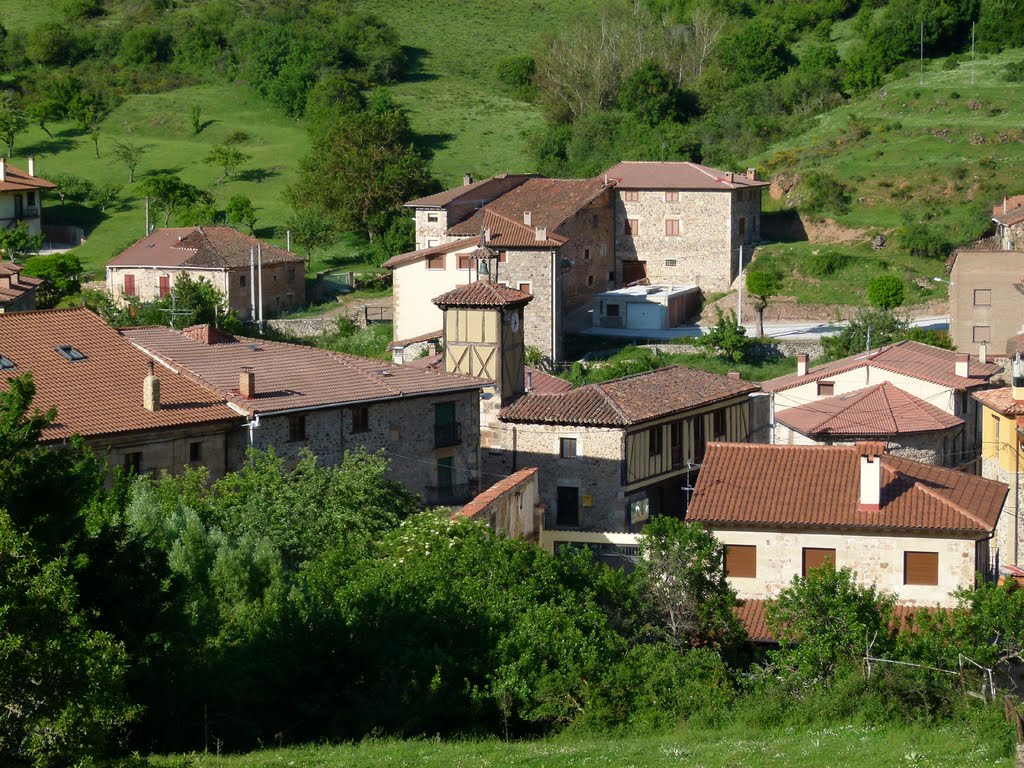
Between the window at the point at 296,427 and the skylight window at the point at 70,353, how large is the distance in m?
3.88

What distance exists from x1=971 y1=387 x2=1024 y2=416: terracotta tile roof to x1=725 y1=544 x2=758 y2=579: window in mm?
8659

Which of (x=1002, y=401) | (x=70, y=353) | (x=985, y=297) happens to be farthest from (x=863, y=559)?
(x=985, y=297)

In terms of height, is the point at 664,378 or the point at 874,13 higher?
the point at 874,13

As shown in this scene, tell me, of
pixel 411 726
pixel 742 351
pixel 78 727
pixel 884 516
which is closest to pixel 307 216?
pixel 742 351

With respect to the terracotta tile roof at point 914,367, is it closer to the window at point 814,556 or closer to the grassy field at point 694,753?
the window at point 814,556

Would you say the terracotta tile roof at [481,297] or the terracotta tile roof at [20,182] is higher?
the terracotta tile roof at [20,182]

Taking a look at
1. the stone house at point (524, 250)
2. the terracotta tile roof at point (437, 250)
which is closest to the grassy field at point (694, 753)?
the stone house at point (524, 250)

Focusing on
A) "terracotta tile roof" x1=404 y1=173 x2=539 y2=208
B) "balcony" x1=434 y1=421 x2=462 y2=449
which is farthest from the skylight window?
"terracotta tile roof" x1=404 y1=173 x2=539 y2=208

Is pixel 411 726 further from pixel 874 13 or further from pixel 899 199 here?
pixel 874 13

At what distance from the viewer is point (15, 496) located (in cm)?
1372

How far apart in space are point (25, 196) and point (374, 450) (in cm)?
4413

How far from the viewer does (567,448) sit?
34.6 metres

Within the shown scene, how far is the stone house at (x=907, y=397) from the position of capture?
35.1m

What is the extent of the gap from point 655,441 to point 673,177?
3132cm
